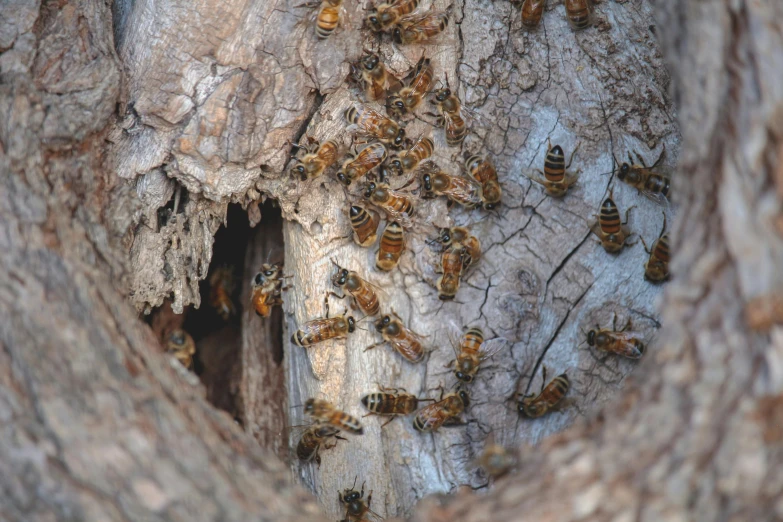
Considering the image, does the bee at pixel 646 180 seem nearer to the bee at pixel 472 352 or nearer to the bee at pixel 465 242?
the bee at pixel 465 242

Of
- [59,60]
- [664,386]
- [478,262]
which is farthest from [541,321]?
[59,60]

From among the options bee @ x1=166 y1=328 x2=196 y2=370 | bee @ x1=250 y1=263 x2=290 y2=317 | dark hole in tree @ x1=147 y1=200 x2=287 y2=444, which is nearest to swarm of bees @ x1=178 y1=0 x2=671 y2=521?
bee @ x1=250 y1=263 x2=290 y2=317

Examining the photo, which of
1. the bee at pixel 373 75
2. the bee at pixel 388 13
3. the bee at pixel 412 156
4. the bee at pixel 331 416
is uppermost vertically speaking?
the bee at pixel 388 13

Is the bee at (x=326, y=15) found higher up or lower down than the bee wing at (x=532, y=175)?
higher up

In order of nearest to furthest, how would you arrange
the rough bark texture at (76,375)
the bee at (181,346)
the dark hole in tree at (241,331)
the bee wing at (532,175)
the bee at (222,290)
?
the rough bark texture at (76,375) < the bee wing at (532,175) < the bee at (181,346) < the dark hole in tree at (241,331) < the bee at (222,290)

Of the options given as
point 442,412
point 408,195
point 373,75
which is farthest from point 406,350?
point 373,75

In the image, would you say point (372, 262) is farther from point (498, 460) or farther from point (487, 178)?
point (498, 460)

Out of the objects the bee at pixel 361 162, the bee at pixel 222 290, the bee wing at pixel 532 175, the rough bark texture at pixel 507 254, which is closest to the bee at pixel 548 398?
the rough bark texture at pixel 507 254
